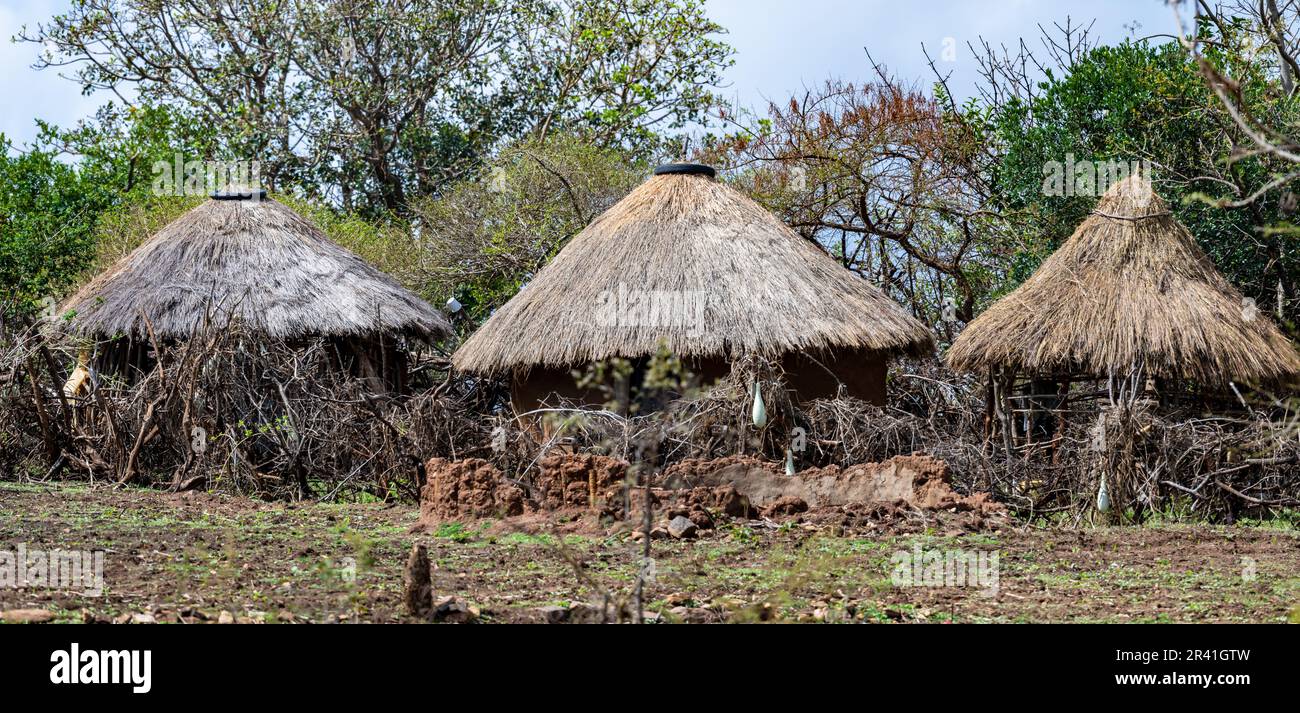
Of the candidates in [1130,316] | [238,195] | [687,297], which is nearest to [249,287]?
[238,195]

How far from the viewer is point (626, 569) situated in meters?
6.41

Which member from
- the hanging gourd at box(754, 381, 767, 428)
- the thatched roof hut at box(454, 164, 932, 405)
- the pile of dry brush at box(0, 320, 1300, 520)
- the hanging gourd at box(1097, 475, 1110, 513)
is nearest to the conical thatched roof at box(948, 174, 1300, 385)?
the pile of dry brush at box(0, 320, 1300, 520)

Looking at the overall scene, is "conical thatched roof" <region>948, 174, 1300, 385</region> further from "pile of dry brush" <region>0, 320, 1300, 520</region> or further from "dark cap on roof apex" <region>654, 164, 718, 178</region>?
"dark cap on roof apex" <region>654, 164, 718, 178</region>

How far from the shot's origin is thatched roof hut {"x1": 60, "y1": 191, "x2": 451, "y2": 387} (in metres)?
13.3

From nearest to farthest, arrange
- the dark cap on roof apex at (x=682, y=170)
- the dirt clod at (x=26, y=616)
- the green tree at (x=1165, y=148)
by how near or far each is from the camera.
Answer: the dirt clod at (x=26, y=616) < the green tree at (x=1165, y=148) < the dark cap on roof apex at (x=682, y=170)

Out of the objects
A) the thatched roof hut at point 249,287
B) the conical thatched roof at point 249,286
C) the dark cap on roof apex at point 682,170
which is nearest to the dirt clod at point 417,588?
the thatched roof hut at point 249,287

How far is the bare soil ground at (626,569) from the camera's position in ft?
17.0

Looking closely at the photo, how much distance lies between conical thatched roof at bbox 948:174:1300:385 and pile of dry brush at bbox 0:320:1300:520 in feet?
1.49

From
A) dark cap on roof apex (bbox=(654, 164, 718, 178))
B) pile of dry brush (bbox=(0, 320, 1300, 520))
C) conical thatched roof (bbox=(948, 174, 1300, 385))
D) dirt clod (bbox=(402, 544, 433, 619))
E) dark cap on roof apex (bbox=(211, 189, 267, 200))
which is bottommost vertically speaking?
dirt clod (bbox=(402, 544, 433, 619))

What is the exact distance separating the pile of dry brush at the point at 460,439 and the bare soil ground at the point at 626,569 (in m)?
0.47

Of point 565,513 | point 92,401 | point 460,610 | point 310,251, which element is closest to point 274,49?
point 310,251

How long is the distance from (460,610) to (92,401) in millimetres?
7014

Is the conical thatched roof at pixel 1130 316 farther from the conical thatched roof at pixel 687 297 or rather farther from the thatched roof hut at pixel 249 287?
the thatched roof hut at pixel 249 287

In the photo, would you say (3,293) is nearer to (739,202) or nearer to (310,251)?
(310,251)
